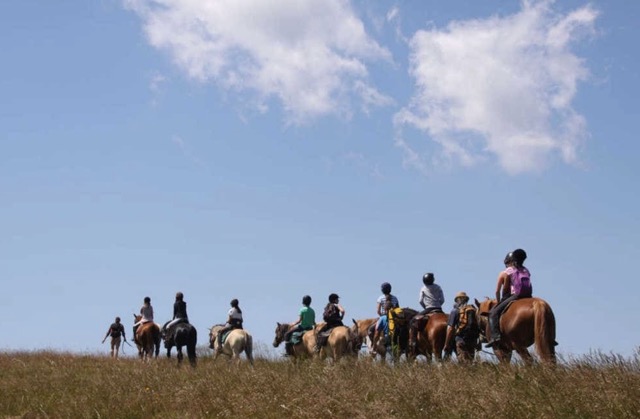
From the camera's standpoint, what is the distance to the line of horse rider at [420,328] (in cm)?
1357

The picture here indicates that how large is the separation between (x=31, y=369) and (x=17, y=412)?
7.30 metres

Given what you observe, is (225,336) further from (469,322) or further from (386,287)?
(469,322)

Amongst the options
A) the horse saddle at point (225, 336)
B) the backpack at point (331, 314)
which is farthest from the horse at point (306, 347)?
the horse saddle at point (225, 336)

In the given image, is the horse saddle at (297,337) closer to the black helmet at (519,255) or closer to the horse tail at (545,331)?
the black helmet at (519,255)

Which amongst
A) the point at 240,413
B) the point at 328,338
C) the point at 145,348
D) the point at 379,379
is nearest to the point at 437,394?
the point at 379,379

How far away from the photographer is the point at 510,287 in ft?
47.2

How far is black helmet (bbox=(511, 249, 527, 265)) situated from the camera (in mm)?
14352

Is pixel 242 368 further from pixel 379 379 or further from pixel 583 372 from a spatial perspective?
pixel 583 372

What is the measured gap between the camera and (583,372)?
36.3ft

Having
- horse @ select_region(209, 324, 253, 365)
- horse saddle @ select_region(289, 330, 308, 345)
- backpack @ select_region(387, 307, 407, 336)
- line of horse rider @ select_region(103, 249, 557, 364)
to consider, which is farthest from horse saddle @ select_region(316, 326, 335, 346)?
backpack @ select_region(387, 307, 407, 336)

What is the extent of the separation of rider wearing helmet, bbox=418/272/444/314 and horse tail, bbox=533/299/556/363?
4.98 m

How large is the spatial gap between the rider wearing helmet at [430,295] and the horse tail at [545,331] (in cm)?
498

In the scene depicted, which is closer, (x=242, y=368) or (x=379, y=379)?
(x=379, y=379)

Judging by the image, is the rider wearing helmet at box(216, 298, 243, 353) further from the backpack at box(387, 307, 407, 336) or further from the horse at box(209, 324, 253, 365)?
the backpack at box(387, 307, 407, 336)
